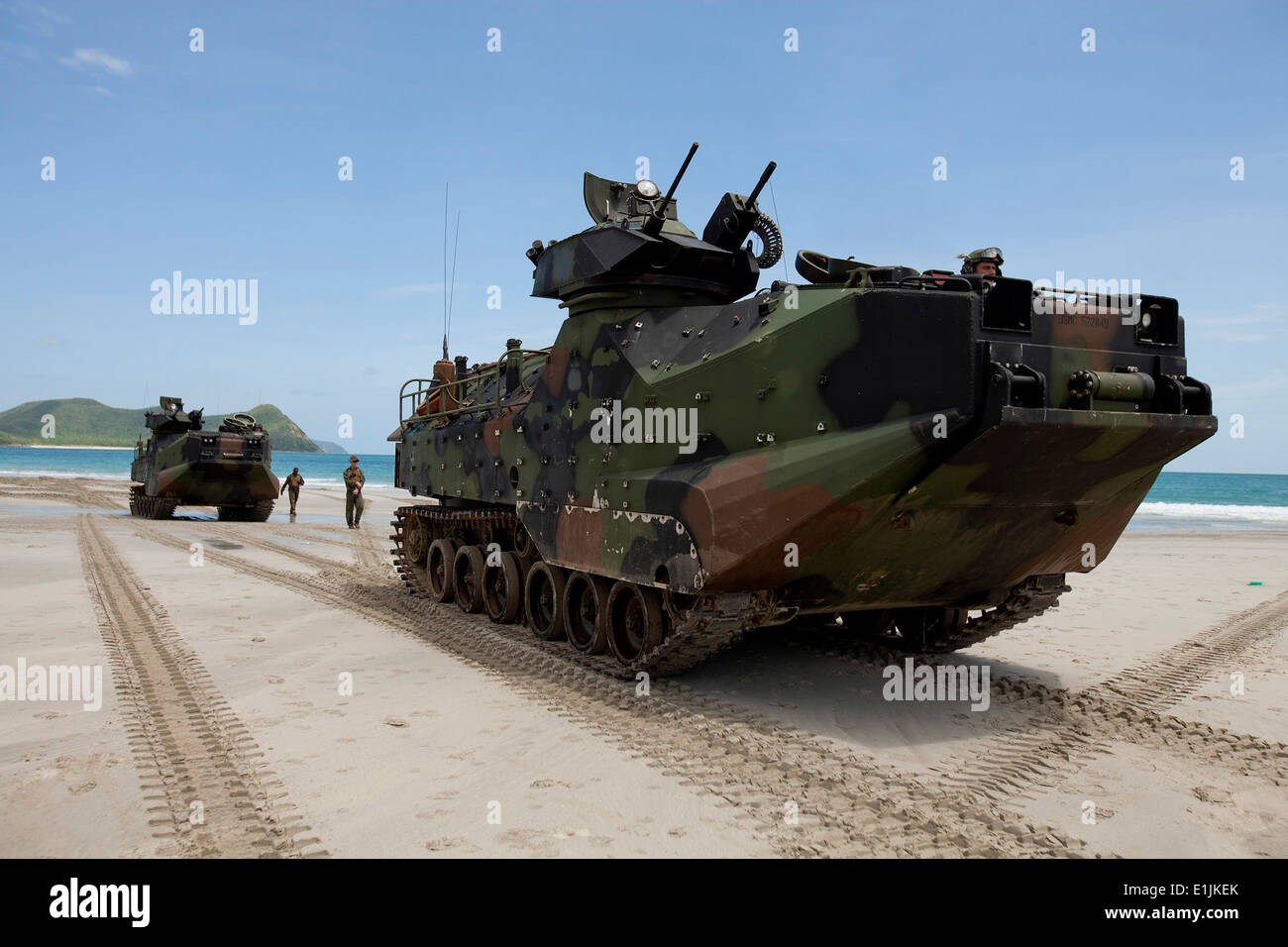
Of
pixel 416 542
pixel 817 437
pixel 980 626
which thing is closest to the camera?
pixel 817 437

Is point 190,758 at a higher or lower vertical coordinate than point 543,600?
lower

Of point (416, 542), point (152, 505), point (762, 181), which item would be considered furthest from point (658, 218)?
point (152, 505)

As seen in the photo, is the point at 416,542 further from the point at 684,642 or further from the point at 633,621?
the point at 684,642

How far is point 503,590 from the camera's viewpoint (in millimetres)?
10156

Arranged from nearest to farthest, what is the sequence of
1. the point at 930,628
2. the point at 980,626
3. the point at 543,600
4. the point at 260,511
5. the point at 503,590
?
the point at 980,626
the point at 930,628
the point at 543,600
the point at 503,590
the point at 260,511

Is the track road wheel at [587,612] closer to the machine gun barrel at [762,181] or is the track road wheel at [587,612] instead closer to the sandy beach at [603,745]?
the sandy beach at [603,745]

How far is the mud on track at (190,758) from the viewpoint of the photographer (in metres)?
4.19

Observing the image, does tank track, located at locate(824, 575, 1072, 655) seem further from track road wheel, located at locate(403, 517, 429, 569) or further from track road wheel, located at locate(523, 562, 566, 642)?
track road wheel, located at locate(403, 517, 429, 569)

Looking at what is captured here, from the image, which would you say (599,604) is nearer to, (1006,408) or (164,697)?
(164,697)

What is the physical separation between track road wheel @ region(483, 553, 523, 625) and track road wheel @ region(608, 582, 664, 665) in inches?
92.3

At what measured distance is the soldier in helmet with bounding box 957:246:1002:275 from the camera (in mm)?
6180

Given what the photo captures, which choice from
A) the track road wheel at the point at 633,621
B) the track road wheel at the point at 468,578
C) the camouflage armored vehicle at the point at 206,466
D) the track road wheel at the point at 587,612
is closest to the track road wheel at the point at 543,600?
the track road wheel at the point at 587,612

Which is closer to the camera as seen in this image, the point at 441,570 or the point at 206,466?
the point at 441,570

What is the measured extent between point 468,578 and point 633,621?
4.12m
